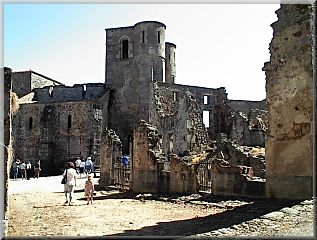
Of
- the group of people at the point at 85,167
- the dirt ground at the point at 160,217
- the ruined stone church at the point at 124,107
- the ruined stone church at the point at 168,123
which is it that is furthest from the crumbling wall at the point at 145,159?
the ruined stone church at the point at 124,107

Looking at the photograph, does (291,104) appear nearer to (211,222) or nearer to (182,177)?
(211,222)

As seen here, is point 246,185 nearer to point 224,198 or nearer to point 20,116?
point 224,198

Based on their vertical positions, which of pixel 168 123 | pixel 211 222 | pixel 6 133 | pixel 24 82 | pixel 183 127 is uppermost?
pixel 24 82

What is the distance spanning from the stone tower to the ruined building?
100mm

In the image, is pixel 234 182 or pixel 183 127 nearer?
pixel 234 182

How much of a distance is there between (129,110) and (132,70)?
4.30 m

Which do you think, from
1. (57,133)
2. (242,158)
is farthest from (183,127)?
(242,158)

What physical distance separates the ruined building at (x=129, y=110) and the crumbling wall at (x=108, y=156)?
558 cm

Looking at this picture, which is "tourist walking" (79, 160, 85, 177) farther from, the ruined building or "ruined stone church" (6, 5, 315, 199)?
"ruined stone church" (6, 5, 315, 199)

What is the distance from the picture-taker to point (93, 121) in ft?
123

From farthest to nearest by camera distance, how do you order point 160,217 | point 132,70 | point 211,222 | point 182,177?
point 132,70
point 182,177
point 160,217
point 211,222

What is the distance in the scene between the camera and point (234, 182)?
13.8 m

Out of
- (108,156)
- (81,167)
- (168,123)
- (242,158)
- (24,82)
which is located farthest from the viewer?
A: (24,82)

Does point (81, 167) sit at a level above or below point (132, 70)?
below
